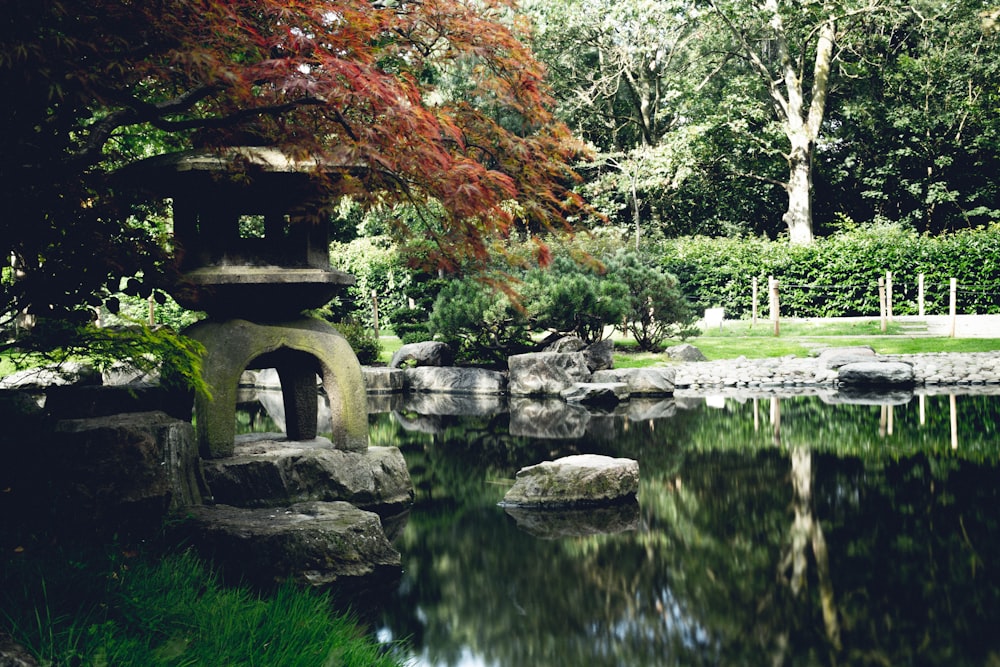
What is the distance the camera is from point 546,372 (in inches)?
603

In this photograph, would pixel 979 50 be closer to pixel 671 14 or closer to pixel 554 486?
pixel 671 14

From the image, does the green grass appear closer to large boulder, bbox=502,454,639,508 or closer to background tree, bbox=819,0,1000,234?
background tree, bbox=819,0,1000,234

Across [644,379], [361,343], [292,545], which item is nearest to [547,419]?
[644,379]

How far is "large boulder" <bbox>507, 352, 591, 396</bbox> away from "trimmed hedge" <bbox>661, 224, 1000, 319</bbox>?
9754 millimetres

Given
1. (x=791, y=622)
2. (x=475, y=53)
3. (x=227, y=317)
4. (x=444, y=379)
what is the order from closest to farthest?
(x=791, y=622)
(x=475, y=53)
(x=227, y=317)
(x=444, y=379)

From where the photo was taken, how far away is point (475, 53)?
4.89m

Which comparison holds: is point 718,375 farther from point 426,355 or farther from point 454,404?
point 426,355

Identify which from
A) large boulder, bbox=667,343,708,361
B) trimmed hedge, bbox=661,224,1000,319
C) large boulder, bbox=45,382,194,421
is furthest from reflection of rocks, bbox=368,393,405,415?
trimmed hedge, bbox=661,224,1000,319

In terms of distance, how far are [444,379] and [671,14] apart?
611 inches

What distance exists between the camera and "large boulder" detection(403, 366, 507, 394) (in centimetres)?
1593

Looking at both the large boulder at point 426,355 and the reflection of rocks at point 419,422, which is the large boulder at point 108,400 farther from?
the large boulder at point 426,355

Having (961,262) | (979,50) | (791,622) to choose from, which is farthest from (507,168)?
(979,50)

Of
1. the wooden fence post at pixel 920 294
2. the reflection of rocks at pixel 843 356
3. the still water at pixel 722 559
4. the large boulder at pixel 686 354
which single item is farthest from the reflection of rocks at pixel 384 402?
the wooden fence post at pixel 920 294

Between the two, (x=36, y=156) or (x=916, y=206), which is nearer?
(x=36, y=156)
